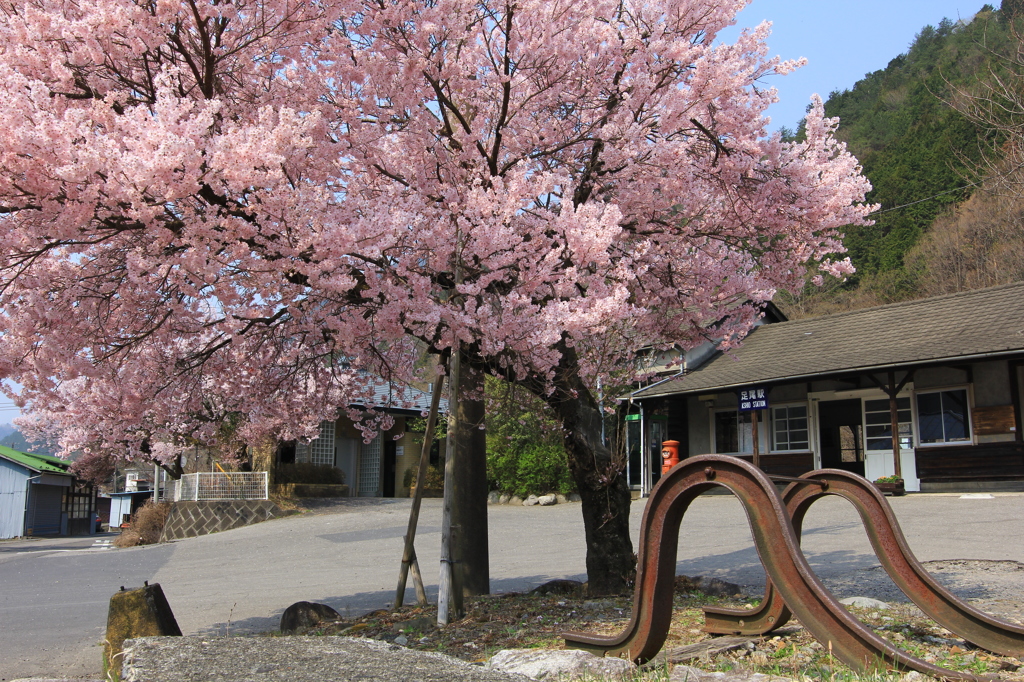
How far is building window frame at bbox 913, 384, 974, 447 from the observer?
1873 centimetres

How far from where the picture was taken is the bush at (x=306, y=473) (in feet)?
79.0

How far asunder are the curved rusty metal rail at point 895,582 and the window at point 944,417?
16844 millimetres

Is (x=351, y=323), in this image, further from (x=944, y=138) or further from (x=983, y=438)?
(x=944, y=138)

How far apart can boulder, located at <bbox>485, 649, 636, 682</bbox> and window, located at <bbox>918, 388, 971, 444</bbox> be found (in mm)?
18448

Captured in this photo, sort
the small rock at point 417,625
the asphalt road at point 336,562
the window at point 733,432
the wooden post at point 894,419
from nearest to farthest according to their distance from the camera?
the small rock at point 417,625 → the asphalt road at point 336,562 → the wooden post at point 894,419 → the window at point 733,432

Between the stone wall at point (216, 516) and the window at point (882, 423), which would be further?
the stone wall at point (216, 516)

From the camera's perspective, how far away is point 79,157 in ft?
16.4

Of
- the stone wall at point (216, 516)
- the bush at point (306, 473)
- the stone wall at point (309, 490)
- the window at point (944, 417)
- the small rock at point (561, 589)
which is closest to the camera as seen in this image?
the small rock at point (561, 589)

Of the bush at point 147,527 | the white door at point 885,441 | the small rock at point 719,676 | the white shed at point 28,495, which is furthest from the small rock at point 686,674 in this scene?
the white shed at point 28,495

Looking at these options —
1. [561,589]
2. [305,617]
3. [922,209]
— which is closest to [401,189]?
[305,617]

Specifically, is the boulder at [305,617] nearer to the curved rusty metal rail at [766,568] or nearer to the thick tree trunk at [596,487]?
the thick tree trunk at [596,487]

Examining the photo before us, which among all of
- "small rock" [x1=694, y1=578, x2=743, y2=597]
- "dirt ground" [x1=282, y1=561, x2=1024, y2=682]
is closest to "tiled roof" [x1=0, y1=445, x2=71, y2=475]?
"dirt ground" [x1=282, y1=561, x2=1024, y2=682]

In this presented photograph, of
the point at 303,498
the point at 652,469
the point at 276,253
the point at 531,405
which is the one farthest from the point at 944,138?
the point at 276,253

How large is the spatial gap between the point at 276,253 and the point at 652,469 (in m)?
21.9
